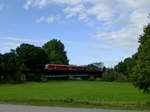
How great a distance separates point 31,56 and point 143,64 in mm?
104658

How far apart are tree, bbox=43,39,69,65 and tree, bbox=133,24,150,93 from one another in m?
115

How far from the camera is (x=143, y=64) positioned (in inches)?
912

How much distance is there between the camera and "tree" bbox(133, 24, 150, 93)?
22.8 m

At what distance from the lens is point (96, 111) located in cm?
1716

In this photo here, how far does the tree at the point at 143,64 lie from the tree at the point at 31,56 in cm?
10235

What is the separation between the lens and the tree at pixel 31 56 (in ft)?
411

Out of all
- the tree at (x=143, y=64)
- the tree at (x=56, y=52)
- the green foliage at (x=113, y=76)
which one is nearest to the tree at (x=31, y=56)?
the tree at (x=56, y=52)

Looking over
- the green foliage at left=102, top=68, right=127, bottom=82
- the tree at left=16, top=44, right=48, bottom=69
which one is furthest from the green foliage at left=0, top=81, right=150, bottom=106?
the tree at left=16, top=44, right=48, bottom=69

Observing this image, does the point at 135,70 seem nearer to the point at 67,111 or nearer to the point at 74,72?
the point at 67,111

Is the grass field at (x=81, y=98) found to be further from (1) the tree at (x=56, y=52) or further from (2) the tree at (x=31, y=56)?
(1) the tree at (x=56, y=52)

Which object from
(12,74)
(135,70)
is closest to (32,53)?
(12,74)

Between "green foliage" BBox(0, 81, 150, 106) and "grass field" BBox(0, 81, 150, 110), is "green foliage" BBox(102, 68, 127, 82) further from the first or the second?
"grass field" BBox(0, 81, 150, 110)

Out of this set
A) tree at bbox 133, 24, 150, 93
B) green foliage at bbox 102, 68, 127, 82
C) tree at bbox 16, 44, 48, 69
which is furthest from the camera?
tree at bbox 16, 44, 48, 69

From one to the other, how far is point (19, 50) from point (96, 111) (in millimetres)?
113375
